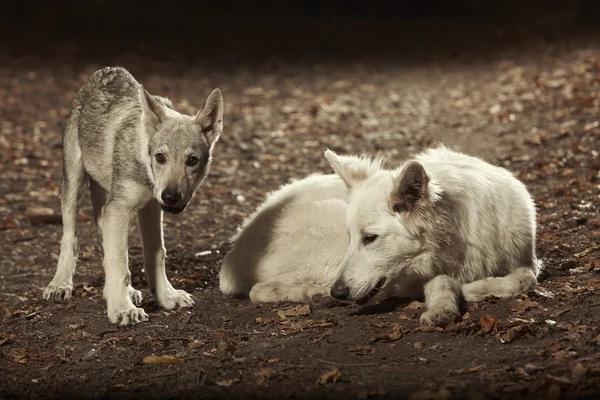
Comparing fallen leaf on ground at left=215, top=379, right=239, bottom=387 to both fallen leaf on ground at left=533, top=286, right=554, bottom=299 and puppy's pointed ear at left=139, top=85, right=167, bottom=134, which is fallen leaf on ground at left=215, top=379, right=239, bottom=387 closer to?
puppy's pointed ear at left=139, top=85, right=167, bottom=134

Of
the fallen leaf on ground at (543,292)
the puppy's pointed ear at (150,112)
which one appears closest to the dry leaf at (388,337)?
the fallen leaf on ground at (543,292)

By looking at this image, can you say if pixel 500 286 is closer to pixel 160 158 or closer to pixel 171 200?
pixel 171 200

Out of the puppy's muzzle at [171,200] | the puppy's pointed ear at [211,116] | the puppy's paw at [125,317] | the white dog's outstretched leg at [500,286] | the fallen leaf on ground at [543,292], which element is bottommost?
the puppy's paw at [125,317]

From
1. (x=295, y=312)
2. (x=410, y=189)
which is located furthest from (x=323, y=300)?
(x=410, y=189)

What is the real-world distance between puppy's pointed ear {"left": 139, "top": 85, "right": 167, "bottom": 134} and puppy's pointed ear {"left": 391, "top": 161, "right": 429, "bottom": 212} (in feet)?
5.95

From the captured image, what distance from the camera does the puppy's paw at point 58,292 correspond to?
6.51 meters

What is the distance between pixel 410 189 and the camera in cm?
527

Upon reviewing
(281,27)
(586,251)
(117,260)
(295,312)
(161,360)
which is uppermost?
(281,27)

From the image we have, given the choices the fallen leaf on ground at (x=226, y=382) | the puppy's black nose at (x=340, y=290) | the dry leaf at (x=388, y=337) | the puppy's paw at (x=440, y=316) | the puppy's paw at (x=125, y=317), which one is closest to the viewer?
the fallen leaf on ground at (x=226, y=382)

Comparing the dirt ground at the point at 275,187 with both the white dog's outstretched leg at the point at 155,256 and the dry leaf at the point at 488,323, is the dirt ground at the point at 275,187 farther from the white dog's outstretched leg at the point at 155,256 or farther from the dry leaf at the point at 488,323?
the white dog's outstretched leg at the point at 155,256

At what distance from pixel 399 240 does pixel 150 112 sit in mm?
1994

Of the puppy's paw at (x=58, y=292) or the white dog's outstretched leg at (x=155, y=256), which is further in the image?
the puppy's paw at (x=58, y=292)

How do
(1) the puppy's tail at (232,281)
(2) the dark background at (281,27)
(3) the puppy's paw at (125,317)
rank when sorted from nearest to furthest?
1. (3) the puppy's paw at (125,317)
2. (1) the puppy's tail at (232,281)
3. (2) the dark background at (281,27)

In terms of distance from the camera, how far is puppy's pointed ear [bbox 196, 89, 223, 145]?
586cm
